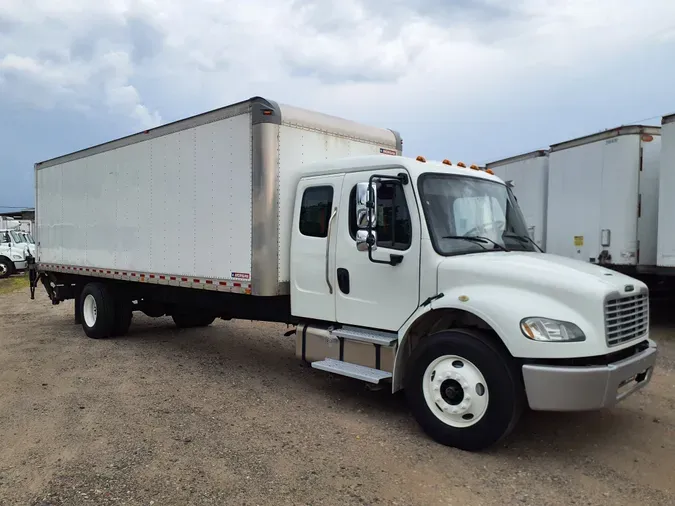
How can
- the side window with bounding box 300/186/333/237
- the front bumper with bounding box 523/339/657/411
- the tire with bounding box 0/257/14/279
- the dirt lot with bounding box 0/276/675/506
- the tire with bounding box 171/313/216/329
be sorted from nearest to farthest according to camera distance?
the dirt lot with bounding box 0/276/675/506 → the front bumper with bounding box 523/339/657/411 → the side window with bounding box 300/186/333/237 → the tire with bounding box 171/313/216/329 → the tire with bounding box 0/257/14/279

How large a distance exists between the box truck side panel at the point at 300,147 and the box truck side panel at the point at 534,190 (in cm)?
626

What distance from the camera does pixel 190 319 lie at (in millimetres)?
10258

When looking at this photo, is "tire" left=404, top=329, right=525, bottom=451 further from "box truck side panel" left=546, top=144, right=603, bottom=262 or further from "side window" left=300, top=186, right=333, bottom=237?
"box truck side panel" left=546, top=144, right=603, bottom=262

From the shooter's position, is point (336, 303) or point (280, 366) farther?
point (280, 366)

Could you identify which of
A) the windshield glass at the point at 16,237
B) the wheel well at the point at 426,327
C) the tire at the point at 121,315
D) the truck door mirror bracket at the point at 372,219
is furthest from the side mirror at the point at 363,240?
the windshield glass at the point at 16,237

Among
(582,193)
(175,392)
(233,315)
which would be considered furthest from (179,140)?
(582,193)

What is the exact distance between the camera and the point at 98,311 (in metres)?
9.27

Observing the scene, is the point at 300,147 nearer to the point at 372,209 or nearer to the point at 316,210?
the point at 316,210

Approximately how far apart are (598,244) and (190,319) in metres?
7.77

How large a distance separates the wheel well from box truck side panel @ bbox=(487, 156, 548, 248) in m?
7.33

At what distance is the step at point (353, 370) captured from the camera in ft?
16.9

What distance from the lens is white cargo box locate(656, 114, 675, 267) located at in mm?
9141

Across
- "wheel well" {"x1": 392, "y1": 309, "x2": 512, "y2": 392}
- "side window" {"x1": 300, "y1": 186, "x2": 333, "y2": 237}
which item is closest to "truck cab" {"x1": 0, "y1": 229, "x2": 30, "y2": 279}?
"side window" {"x1": 300, "y1": 186, "x2": 333, "y2": 237}

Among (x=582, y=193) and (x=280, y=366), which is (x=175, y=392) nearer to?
(x=280, y=366)
